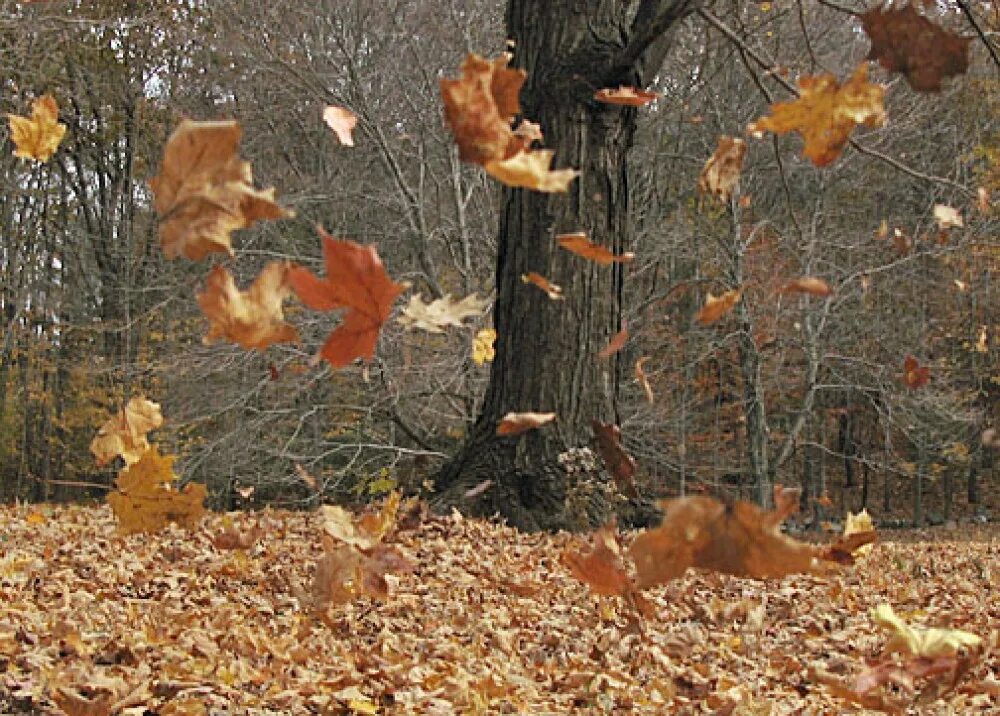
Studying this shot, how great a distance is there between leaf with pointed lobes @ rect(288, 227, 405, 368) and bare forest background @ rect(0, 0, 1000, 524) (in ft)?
20.6

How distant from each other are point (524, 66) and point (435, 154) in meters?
7.31

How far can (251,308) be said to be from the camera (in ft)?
6.69

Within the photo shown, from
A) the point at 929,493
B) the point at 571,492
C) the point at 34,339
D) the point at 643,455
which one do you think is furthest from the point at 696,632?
the point at 929,493

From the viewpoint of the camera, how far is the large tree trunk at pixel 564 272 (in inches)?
208

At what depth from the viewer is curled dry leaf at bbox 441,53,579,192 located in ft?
6.34

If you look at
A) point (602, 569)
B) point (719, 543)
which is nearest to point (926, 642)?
point (602, 569)

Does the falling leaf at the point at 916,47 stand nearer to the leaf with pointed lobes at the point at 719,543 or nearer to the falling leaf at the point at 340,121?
the leaf with pointed lobes at the point at 719,543

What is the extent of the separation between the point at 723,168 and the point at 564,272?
227 cm

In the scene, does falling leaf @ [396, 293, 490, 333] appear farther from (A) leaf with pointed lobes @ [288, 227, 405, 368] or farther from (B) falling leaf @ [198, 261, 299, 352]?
(B) falling leaf @ [198, 261, 299, 352]

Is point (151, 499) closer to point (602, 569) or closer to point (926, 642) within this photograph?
point (602, 569)

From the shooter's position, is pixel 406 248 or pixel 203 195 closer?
pixel 203 195

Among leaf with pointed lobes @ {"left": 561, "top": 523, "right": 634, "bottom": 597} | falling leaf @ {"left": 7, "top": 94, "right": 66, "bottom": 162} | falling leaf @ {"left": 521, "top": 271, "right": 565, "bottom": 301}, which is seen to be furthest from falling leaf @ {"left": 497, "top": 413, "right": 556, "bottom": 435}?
falling leaf @ {"left": 7, "top": 94, "right": 66, "bottom": 162}

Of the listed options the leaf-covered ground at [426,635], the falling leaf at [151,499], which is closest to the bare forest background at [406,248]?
the leaf-covered ground at [426,635]

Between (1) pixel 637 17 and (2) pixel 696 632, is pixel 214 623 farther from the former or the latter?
(1) pixel 637 17
